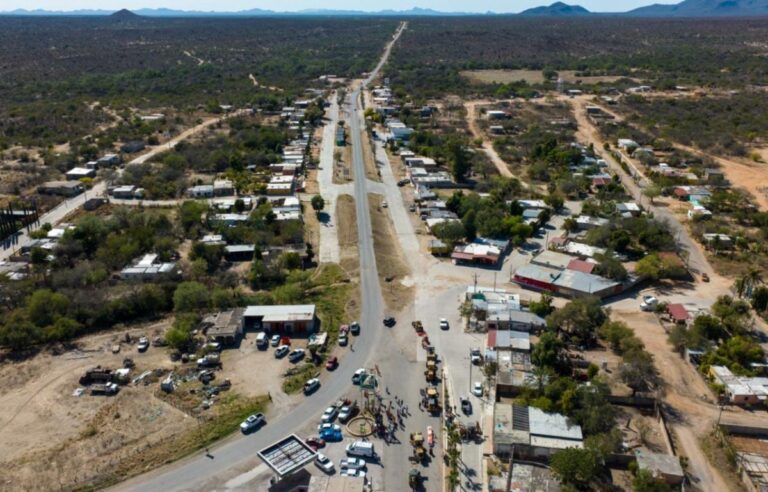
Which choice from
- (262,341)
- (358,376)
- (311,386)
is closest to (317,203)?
(262,341)

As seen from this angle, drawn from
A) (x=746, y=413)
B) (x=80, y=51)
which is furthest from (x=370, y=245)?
(x=80, y=51)

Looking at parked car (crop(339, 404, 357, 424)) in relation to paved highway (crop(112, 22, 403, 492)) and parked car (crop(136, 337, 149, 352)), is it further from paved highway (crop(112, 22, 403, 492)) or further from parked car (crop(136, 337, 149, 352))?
parked car (crop(136, 337, 149, 352))

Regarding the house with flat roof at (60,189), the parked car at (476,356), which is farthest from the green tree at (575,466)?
the house with flat roof at (60,189)

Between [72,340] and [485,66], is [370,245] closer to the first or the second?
[72,340]

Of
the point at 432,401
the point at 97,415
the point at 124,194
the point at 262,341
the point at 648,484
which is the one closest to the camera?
the point at 648,484

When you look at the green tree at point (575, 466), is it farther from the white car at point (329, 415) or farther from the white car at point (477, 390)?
the white car at point (329, 415)

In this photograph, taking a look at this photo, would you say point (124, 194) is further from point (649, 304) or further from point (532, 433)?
point (649, 304)
